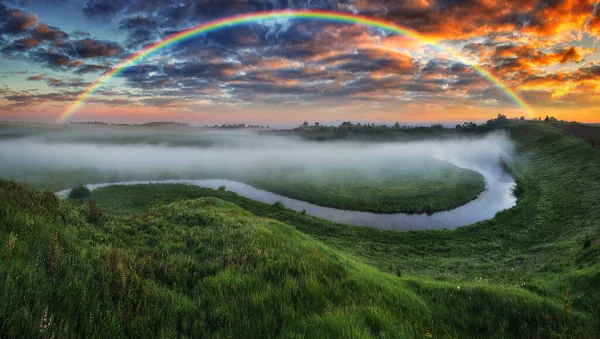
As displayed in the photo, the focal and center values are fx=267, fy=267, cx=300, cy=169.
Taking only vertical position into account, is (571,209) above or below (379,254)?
above

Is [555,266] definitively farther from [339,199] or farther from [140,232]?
[339,199]

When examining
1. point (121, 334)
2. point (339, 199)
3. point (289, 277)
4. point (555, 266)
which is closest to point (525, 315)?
point (289, 277)

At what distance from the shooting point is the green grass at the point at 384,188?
183 ft

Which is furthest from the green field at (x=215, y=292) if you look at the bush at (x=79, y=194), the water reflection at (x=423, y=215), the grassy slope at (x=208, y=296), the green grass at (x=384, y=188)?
the bush at (x=79, y=194)

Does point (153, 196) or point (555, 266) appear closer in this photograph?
point (555, 266)

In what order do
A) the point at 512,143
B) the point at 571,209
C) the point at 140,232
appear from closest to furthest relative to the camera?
the point at 140,232 → the point at 571,209 → the point at 512,143

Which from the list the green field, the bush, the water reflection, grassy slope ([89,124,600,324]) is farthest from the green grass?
the green field

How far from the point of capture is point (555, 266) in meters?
14.6

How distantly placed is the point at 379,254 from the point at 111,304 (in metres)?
26.2

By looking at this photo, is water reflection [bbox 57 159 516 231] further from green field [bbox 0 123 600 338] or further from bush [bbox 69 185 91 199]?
bush [bbox 69 185 91 199]

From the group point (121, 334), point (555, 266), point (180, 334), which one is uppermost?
point (121, 334)

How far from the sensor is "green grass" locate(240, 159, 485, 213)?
5591 cm

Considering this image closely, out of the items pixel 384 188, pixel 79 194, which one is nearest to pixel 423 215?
pixel 384 188

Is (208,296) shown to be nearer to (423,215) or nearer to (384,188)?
(423,215)
